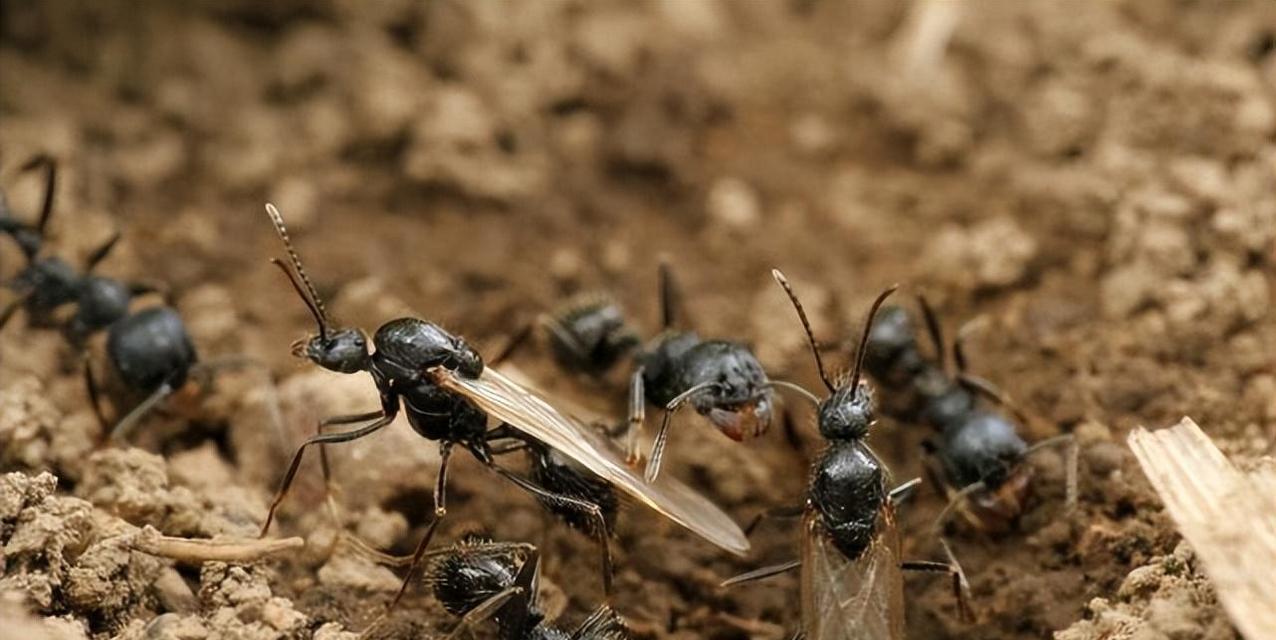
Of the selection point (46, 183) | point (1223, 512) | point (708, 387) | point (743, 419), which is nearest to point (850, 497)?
point (743, 419)

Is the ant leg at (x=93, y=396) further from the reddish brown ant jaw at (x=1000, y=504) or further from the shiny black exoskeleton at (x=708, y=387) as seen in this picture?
the reddish brown ant jaw at (x=1000, y=504)

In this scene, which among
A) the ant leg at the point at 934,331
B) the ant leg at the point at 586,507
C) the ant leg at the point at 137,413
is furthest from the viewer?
the ant leg at the point at 934,331

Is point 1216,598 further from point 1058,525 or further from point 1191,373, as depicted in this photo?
point 1191,373

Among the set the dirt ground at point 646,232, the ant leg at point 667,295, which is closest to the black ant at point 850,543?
the dirt ground at point 646,232

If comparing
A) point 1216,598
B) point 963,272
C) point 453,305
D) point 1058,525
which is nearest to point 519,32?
point 453,305

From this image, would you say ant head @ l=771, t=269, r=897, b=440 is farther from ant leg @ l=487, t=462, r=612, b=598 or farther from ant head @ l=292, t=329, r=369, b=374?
ant head @ l=292, t=329, r=369, b=374

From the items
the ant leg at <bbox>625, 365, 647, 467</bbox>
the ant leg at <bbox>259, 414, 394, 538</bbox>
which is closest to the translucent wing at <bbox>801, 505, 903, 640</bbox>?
the ant leg at <bbox>625, 365, 647, 467</bbox>
